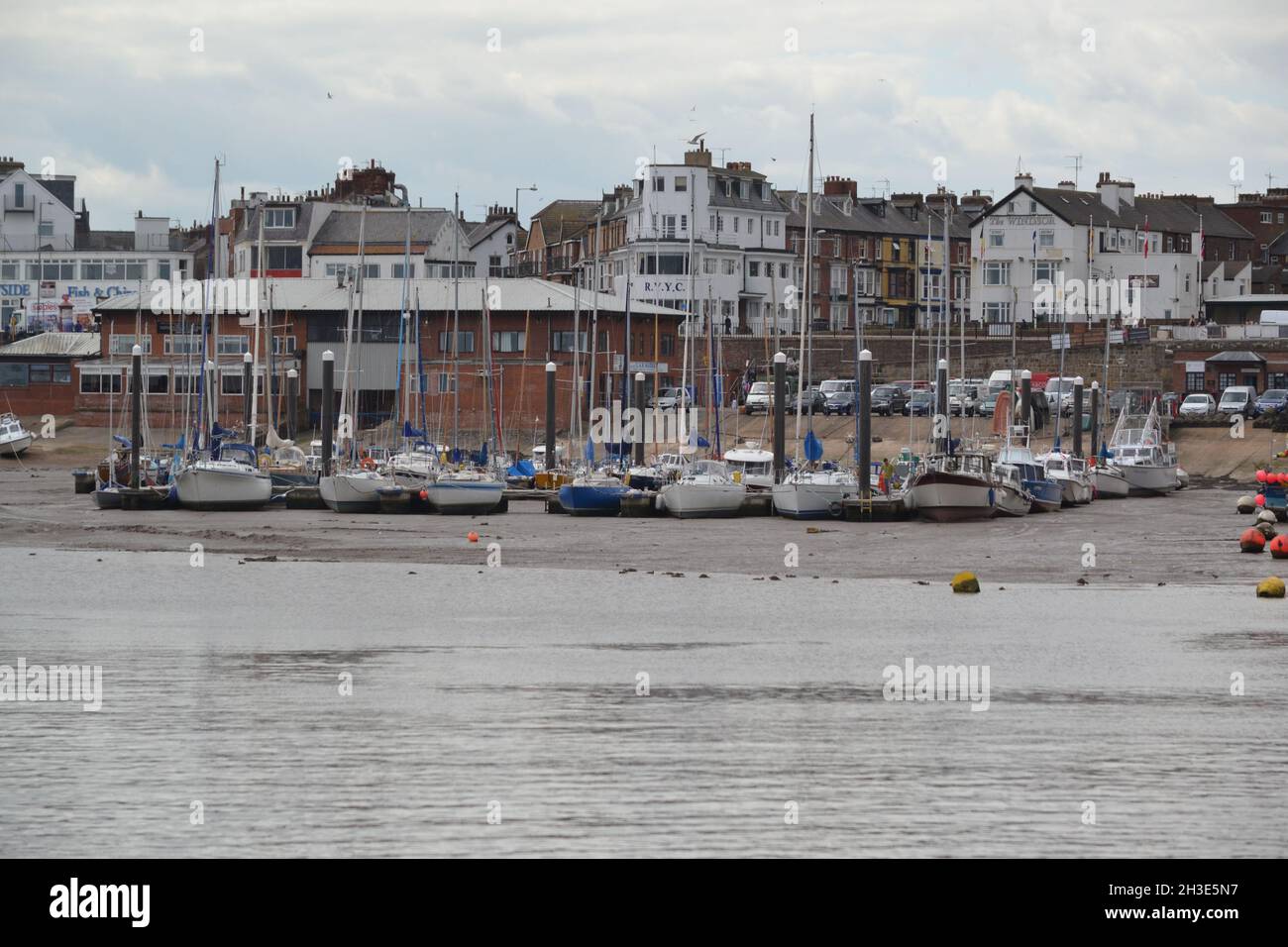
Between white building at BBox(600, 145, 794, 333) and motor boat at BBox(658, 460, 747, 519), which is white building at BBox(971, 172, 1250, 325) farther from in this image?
motor boat at BBox(658, 460, 747, 519)

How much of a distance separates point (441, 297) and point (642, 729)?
7556 centimetres

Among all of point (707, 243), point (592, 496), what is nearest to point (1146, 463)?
point (592, 496)

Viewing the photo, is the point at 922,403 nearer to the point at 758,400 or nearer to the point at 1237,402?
the point at 758,400

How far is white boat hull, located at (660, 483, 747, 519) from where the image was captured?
5822 cm

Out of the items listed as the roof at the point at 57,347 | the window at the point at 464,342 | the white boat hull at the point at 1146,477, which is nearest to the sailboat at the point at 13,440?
the roof at the point at 57,347

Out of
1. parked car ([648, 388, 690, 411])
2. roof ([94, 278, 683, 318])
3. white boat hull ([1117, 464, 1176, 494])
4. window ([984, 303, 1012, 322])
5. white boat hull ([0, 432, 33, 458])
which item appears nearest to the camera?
white boat hull ([1117, 464, 1176, 494])

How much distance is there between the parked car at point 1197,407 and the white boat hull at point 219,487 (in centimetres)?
4400

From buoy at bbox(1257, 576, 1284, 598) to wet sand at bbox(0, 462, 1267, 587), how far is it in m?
2.85

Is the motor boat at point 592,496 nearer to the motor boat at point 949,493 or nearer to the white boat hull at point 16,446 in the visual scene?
the motor boat at point 949,493

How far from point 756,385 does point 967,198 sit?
5616 cm

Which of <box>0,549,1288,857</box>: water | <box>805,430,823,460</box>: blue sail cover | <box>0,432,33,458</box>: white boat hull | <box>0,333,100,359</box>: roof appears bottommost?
<box>0,549,1288,857</box>: water

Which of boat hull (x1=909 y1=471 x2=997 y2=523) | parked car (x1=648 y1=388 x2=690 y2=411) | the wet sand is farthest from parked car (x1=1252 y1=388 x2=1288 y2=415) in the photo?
boat hull (x1=909 y1=471 x2=997 y2=523)

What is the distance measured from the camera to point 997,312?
124 m
